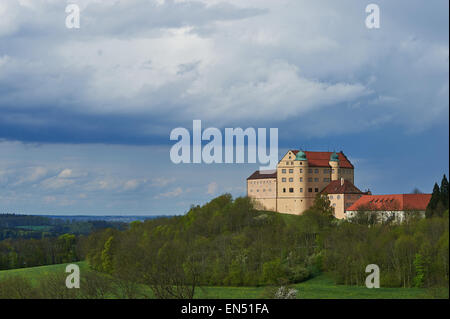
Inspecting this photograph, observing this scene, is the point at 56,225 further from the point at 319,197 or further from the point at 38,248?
the point at 319,197

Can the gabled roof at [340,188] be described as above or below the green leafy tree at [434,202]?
above

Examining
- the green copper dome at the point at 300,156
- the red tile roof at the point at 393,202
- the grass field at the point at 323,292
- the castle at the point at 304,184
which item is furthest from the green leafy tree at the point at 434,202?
the green copper dome at the point at 300,156

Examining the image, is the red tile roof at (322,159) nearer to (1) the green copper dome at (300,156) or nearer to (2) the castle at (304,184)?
(2) the castle at (304,184)

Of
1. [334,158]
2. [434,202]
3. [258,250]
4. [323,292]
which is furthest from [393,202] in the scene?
[434,202]

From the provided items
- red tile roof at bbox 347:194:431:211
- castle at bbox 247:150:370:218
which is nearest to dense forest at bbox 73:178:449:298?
castle at bbox 247:150:370:218

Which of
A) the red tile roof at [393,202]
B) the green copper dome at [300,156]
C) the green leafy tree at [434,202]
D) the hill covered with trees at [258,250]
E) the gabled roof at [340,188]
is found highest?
the green copper dome at [300,156]

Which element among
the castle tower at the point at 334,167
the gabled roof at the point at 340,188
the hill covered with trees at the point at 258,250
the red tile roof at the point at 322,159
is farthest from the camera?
the castle tower at the point at 334,167

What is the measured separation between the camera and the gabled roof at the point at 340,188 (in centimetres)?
10481

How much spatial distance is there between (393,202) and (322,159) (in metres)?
19.0

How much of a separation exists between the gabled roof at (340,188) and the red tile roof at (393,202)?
249 centimetres

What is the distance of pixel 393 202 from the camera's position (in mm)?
96625

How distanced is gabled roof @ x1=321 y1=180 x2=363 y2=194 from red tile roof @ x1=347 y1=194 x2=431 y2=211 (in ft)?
8.18

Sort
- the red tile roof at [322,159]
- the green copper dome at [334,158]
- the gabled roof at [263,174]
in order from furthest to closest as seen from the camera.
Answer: the green copper dome at [334,158] < the gabled roof at [263,174] < the red tile roof at [322,159]

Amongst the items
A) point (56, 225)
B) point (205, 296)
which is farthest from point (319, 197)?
point (56, 225)
